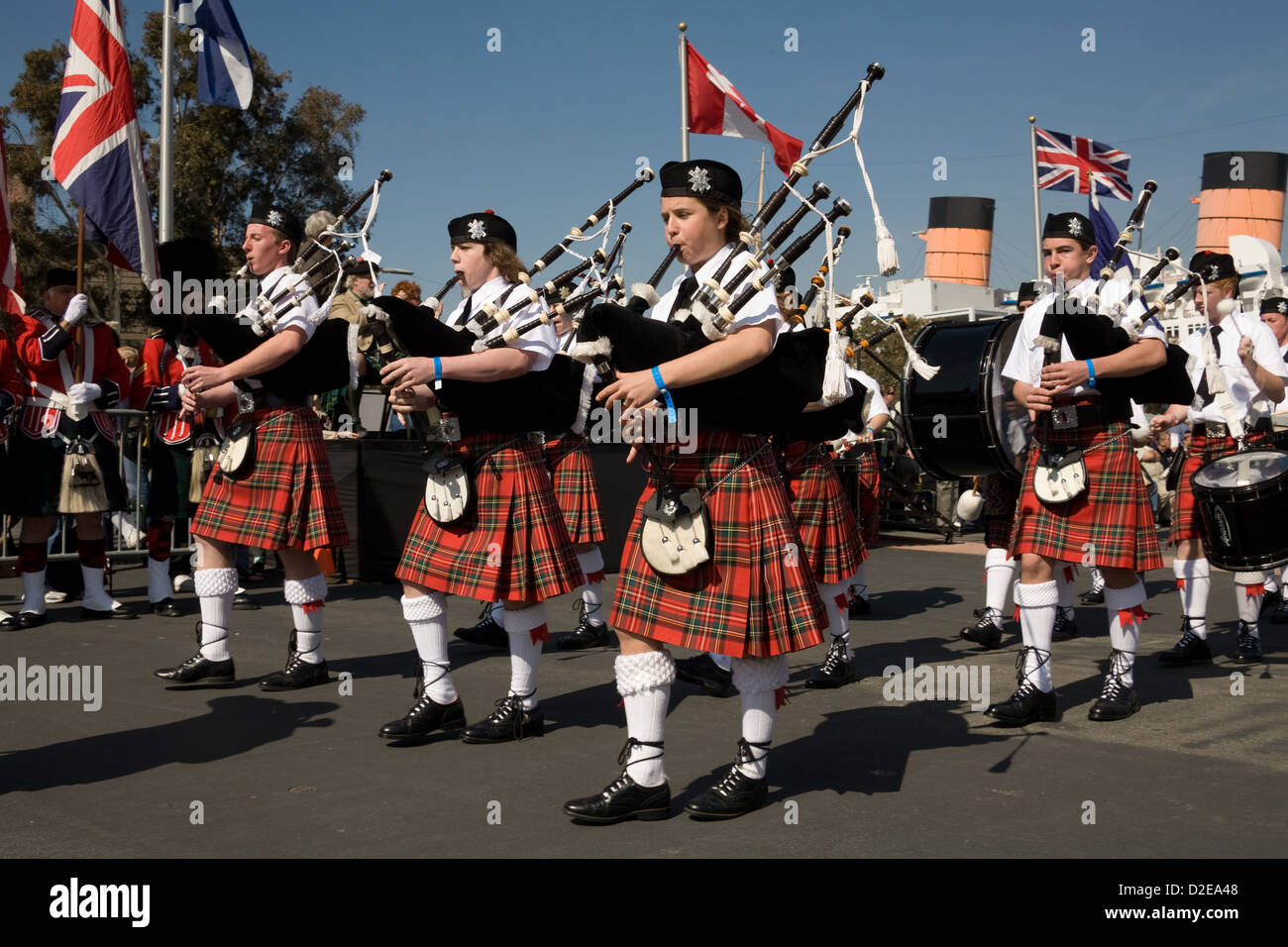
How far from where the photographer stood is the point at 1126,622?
451 cm

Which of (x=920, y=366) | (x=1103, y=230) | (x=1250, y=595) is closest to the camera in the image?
(x=920, y=366)

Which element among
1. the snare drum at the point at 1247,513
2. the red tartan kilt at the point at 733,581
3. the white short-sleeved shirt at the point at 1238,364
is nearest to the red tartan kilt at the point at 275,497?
the red tartan kilt at the point at 733,581

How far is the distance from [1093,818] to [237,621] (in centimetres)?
493

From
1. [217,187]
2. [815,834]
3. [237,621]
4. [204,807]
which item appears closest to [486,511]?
[204,807]

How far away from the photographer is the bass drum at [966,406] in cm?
523

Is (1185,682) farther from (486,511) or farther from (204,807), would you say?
(204,807)

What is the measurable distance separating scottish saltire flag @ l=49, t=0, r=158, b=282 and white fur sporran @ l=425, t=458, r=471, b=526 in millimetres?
4792

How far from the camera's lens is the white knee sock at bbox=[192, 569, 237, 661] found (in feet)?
16.0

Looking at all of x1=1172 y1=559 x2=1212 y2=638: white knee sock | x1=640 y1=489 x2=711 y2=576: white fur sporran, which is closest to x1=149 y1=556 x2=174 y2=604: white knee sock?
→ x1=640 y1=489 x2=711 y2=576: white fur sporran

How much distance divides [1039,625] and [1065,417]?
2.56 ft

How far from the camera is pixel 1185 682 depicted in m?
5.24

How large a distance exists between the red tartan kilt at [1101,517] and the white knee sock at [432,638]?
7.09ft

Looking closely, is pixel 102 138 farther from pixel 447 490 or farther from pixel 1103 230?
pixel 1103 230

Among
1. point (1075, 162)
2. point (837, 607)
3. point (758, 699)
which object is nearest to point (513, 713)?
point (758, 699)
